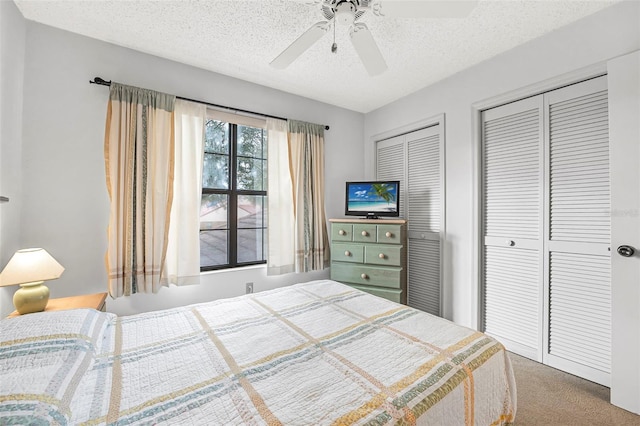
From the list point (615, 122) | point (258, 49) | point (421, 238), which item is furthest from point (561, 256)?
point (258, 49)

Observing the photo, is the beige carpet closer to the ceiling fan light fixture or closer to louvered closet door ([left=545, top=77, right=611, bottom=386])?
A: louvered closet door ([left=545, top=77, right=611, bottom=386])

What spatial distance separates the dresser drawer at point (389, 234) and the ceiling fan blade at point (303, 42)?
1.86 metres

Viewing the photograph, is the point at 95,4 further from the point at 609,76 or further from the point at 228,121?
the point at 609,76

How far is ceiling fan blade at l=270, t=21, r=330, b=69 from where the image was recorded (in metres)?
1.53

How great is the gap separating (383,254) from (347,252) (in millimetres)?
416

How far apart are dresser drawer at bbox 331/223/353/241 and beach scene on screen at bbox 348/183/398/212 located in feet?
0.93

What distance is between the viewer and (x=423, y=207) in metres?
3.12

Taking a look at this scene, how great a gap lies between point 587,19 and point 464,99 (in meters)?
0.92

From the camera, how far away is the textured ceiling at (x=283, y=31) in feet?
5.98

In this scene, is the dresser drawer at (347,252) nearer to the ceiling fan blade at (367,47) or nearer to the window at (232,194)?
the window at (232,194)

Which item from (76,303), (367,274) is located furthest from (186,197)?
(367,274)

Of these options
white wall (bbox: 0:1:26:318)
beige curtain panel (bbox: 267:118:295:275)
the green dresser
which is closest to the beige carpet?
the green dresser

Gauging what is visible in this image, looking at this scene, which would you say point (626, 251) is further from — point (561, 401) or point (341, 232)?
point (341, 232)

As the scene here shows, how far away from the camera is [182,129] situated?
8.15 ft
